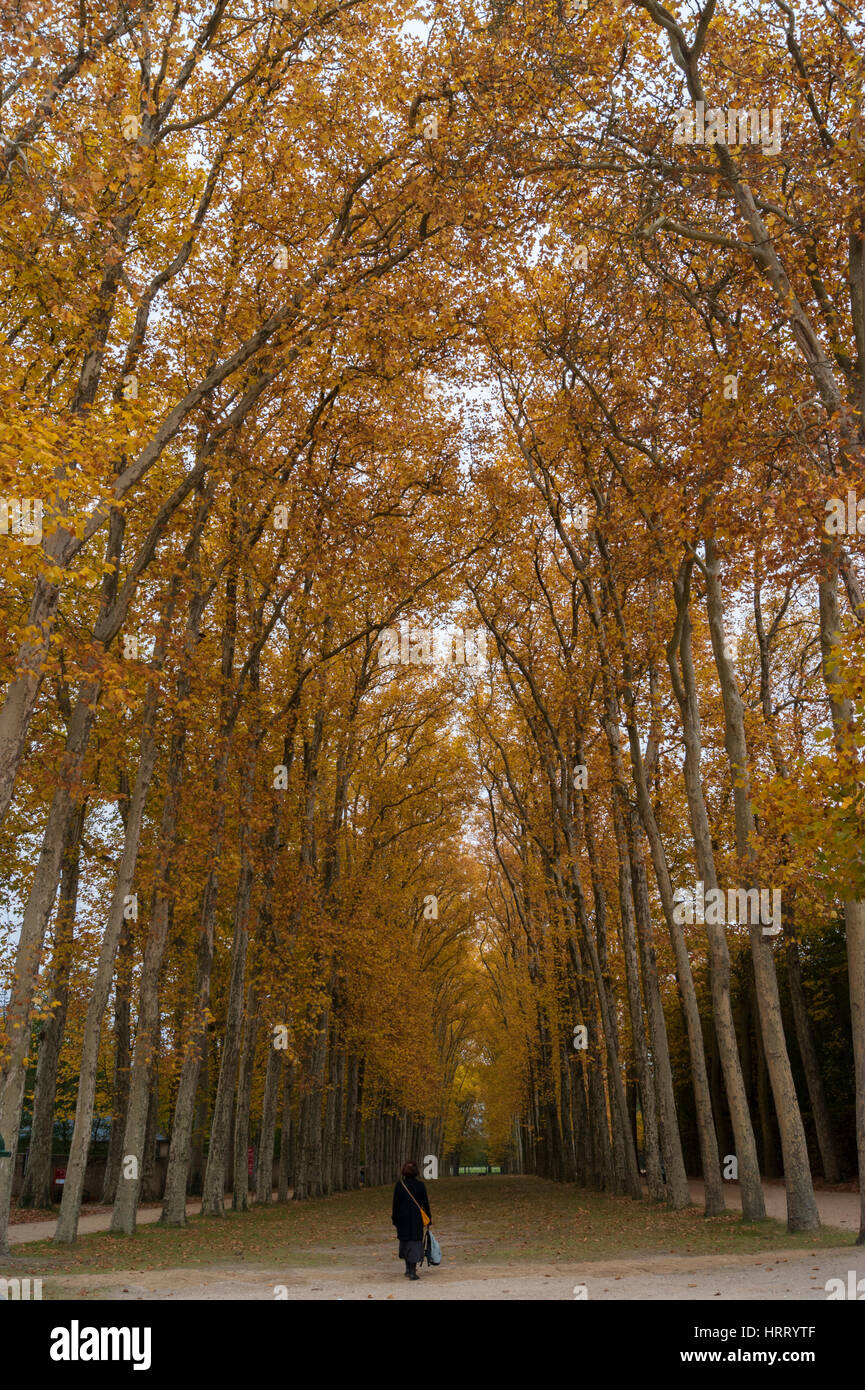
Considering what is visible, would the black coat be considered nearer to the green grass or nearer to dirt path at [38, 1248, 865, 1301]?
dirt path at [38, 1248, 865, 1301]

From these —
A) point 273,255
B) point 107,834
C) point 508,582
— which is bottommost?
point 107,834

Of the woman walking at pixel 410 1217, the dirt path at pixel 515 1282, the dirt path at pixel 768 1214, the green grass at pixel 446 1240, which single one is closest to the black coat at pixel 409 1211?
the woman walking at pixel 410 1217

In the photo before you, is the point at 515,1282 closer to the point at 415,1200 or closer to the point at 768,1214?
the point at 415,1200

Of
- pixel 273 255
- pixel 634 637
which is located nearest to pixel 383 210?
pixel 273 255

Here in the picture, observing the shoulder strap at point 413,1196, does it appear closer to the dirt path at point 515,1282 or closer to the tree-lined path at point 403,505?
the dirt path at point 515,1282

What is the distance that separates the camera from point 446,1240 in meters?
15.7

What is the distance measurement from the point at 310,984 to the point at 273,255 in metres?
15.1

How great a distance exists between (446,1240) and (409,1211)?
5591 millimetres

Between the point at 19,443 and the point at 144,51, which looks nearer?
the point at 19,443

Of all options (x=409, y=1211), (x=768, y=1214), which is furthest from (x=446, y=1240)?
(x=409, y=1211)

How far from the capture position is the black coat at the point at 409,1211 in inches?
426

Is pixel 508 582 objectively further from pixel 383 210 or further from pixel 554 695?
pixel 383 210

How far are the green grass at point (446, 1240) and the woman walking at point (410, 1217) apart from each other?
1.42 m
